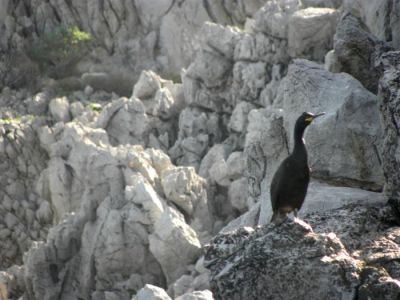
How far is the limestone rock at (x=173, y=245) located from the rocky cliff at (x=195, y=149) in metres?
0.07

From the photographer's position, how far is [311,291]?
16000 millimetres

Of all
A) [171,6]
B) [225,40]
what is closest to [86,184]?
[225,40]

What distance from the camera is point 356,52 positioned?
27141 millimetres

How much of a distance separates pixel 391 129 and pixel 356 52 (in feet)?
29.3

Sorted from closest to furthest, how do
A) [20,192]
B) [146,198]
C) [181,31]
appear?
[146,198], [20,192], [181,31]

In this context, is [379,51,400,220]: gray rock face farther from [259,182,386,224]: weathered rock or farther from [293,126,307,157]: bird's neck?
[293,126,307,157]: bird's neck

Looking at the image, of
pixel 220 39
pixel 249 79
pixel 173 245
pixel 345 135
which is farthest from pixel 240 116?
pixel 345 135

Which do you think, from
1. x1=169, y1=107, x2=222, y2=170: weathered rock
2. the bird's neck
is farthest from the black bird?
x1=169, y1=107, x2=222, y2=170: weathered rock

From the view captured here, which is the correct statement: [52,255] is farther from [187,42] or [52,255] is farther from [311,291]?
[187,42]

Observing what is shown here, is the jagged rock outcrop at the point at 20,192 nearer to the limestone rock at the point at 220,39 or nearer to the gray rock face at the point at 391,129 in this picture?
the limestone rock at the point at 220,39

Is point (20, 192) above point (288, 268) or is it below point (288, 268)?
below

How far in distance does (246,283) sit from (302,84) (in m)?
10.1

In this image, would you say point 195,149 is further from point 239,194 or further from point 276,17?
point 276,17

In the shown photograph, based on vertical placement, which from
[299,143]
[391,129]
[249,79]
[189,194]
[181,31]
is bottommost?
[189,194]
